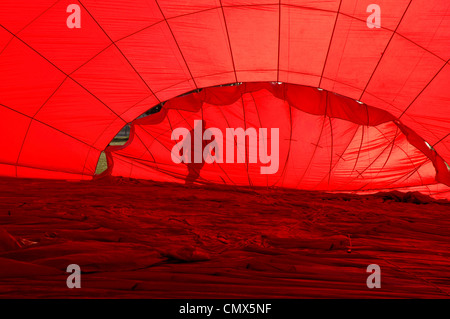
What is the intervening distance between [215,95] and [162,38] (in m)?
1.10

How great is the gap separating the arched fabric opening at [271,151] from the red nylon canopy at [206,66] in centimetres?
6

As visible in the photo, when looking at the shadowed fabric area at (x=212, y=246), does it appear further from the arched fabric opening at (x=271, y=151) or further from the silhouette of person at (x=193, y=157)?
the silhouette of person at (x=193, y=157)

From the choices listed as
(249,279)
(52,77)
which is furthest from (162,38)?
(249,279)

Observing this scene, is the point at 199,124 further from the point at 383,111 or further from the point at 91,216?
the point at 91,216

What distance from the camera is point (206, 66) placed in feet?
17.9

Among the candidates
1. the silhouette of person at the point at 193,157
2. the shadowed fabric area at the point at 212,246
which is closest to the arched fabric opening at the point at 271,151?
the silhouette of person at the point at 193,157

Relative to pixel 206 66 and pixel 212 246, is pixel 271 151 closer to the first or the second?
pixel 206 66

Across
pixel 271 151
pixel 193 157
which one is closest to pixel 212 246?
pixel 193 157

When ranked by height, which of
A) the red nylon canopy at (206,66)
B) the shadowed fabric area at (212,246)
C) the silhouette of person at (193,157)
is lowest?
the shadowed fabric area at (212,246)

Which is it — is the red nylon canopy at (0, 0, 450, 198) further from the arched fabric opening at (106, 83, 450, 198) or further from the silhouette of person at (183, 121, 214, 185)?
the silhouette of person at (183, 121, 214, 185)

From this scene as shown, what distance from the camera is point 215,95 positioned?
19.2ft

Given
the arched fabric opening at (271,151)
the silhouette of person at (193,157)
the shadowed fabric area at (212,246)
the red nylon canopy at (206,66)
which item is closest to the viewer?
the shadowed fabric area at (212,246)

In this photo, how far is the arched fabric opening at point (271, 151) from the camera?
6.33 meters

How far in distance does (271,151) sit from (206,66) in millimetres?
2010
